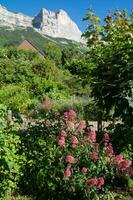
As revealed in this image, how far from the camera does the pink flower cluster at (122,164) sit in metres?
6.67

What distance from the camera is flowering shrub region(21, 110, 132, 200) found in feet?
21.6

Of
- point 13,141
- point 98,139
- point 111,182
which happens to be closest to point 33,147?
point 13,141

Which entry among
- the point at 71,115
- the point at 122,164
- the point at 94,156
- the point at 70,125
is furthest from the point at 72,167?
the point at 71,115

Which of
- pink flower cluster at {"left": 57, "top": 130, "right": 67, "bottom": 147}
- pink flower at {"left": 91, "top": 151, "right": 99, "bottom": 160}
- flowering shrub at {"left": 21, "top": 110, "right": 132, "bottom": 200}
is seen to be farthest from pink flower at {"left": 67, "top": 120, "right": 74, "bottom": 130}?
pink flower at {"left": 91, "top": 151, "right": 99, "bottom": 160}

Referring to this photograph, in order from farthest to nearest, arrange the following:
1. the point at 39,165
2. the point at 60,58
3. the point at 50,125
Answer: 1. the point at 60,58
2. the point at 50,125
3. the point at 39,165

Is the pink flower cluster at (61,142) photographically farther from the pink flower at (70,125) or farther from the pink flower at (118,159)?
the pink flower at (118,159)

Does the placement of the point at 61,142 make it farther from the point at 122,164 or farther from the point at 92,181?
the point at 122,164

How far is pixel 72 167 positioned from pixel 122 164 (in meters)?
0.72

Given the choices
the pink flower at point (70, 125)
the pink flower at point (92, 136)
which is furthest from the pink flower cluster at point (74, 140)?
the pink flower at point (70, 125)

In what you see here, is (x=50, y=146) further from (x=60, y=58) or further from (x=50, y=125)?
(x=60, y=58)

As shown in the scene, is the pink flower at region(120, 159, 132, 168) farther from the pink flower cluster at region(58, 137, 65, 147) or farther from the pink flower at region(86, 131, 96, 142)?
the pink flower cluster at region(58, 137, 65, 147)

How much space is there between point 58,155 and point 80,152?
0.33 m

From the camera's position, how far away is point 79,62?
8.98m

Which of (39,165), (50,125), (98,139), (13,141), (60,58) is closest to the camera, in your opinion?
(13,141)
